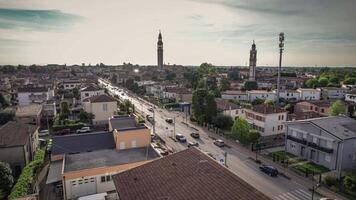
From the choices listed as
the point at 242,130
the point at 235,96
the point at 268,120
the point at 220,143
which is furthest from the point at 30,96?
the point at 268,120

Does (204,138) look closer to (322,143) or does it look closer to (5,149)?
(322,143)

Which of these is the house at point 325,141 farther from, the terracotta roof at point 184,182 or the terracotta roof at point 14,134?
the terracotta roof at point 14,134

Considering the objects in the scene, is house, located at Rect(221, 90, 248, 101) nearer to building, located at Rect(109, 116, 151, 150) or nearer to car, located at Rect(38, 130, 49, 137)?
building, located at Rect(109, 116, 151, 150)

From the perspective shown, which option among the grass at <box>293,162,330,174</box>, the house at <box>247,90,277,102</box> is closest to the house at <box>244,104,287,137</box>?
the grass at <box>293,162,330,174</box>

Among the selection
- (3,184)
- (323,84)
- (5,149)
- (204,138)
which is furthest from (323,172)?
(323,84)

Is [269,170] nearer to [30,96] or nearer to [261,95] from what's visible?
[261,95]

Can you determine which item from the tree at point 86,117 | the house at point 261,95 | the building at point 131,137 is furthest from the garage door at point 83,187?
the house at point 261,95
